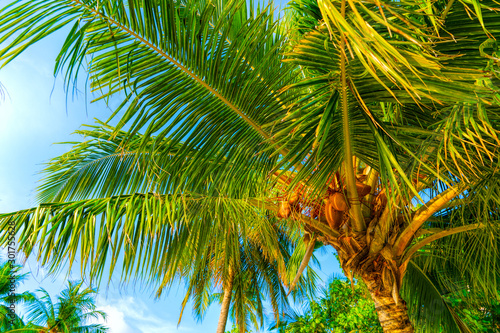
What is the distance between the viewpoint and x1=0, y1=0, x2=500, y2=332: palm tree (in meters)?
1.95

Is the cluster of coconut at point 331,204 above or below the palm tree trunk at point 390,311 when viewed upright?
above

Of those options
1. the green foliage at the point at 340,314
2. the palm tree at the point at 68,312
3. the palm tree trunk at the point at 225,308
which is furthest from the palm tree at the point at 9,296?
the green foliage at the point at 340,314

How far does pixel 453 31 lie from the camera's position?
2.23 m

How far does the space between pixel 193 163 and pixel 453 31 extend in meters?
1.94

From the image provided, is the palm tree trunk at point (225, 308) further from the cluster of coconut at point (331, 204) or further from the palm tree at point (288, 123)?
the cluster of coconut at point (331, 204)

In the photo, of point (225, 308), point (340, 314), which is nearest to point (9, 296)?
point (225, 308)

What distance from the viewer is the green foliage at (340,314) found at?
702 centimetres

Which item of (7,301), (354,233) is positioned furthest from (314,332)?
(7,301)

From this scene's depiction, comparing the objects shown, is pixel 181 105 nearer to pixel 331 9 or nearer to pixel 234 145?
pixel 234 145

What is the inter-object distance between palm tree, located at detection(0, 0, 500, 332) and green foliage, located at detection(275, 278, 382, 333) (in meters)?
3.87

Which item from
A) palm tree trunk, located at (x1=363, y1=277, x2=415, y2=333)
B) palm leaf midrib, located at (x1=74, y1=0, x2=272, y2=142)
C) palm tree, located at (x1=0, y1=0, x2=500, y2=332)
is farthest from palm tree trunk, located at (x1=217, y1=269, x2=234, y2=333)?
palm leaf midrib, located at (x1=74, y1=0, x2=272, y2=142)

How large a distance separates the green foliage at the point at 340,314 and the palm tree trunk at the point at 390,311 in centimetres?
416

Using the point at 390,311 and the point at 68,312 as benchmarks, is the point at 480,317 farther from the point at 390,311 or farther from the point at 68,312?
the point at 68,312

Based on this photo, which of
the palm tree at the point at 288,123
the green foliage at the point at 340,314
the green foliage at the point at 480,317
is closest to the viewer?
the palm tree at the point at 288,123
